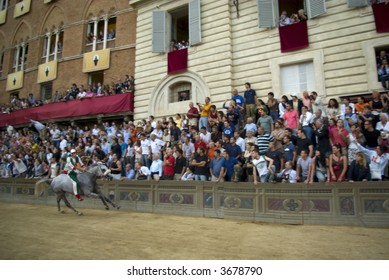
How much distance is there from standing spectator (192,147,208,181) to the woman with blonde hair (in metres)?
4.61

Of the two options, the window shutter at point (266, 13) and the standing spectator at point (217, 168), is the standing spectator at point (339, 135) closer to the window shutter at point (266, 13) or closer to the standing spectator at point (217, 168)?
the standing spectator at point (217, 168)

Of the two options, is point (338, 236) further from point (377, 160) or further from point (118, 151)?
point (118, 151)

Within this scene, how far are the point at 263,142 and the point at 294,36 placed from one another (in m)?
7.54

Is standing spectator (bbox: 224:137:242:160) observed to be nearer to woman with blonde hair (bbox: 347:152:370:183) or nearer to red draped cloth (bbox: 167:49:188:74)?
woman with blonde hair (bbox: 347:152:370:183)

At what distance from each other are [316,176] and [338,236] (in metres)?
2.34

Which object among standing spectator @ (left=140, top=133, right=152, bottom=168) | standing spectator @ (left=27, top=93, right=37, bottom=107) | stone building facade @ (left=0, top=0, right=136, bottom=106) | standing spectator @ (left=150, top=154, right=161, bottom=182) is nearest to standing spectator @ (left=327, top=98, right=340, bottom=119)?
standing spectator @ (left=150, top=154, right=161, bottom=182)

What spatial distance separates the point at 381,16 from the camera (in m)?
12.8

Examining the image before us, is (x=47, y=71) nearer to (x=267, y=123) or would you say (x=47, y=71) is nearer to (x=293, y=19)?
(x=293, y=19)

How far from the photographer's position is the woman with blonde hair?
7816 mm

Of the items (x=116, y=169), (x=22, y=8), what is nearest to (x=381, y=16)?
(x=116, y=169)

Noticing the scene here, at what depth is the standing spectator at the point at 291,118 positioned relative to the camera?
36.1 feet

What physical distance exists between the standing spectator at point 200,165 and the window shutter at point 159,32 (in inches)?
421

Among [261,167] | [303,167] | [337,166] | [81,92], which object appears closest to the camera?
[337,166]

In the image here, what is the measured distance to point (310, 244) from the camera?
231 inches
